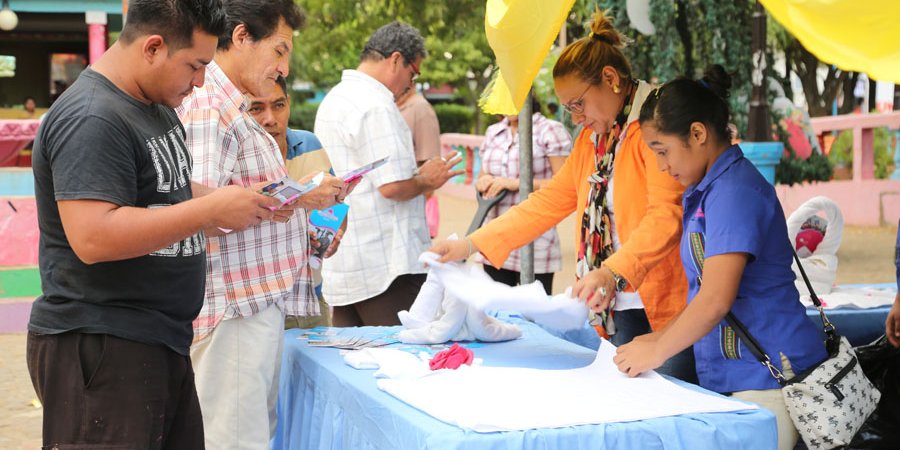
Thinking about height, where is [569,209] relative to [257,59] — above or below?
below

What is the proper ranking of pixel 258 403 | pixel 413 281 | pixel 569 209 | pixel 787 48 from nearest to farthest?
pixel 258 403 → pixel 569 209 → pixel 413 281 → pixel 787 48

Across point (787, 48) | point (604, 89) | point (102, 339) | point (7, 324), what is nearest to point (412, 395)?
point (102, 339)

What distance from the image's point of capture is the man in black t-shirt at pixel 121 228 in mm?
2100

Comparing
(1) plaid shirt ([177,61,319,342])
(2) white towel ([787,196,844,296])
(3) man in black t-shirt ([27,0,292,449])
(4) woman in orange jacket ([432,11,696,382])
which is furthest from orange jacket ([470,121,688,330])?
(2) white towel ([787,196,844,296])

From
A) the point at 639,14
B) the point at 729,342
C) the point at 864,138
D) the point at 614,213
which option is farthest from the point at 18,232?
the point at 864,138

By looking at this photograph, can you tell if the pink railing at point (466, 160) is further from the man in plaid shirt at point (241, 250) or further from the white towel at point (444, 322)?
the man in plaid shirt at point (241, 250)

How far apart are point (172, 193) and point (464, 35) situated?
1948cm

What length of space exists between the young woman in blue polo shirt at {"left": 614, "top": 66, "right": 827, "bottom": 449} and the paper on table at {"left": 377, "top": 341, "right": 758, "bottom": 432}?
11cm

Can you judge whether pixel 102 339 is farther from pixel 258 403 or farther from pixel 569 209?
pixel 569 209

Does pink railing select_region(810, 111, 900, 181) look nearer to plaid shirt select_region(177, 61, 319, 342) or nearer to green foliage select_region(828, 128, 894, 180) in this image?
green foliage select_region(828, 128, 894, 180)

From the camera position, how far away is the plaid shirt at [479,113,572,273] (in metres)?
5.50

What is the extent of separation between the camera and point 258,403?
296 cm

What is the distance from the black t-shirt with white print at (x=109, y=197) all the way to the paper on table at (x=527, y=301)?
1025 mm

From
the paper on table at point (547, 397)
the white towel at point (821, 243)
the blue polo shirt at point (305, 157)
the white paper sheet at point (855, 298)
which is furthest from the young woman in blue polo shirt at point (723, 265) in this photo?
the white towel at point (821, 243)
